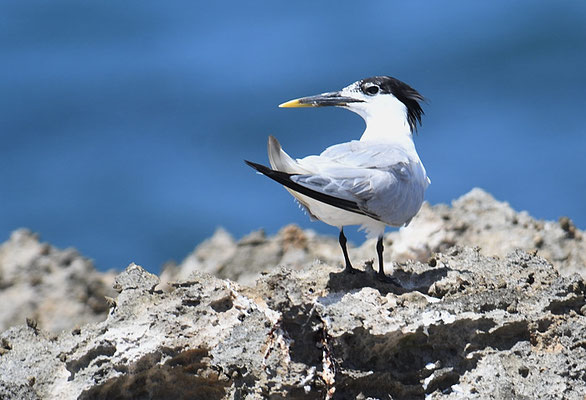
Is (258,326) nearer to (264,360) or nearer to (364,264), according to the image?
(264,360)

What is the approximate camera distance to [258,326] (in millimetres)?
3939

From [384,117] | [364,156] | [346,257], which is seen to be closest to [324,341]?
[346,257]

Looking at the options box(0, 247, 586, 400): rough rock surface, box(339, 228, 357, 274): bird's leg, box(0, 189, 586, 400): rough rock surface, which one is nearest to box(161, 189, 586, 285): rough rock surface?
box(339, 228, 357, 274): bird's leg

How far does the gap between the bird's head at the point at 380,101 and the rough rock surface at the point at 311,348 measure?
1.89 m

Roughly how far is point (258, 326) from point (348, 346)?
405 mm

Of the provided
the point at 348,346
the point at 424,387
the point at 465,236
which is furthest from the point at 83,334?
the point at 465,236

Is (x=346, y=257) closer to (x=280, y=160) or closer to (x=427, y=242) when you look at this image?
(x=280, y=160)

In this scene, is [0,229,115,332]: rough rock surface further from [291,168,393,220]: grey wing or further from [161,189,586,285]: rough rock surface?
[291,168,393,220]: grey wing

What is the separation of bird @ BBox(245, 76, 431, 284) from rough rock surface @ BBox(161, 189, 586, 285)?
370mm

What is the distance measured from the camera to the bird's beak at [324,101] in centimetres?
604

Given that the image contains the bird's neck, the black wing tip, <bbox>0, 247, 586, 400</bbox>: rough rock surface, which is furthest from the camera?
the bird's neck

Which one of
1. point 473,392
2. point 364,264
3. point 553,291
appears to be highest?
point 364,264

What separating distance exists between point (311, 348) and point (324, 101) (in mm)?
2620

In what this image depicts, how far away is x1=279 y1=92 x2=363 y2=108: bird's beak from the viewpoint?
19.8 feet
